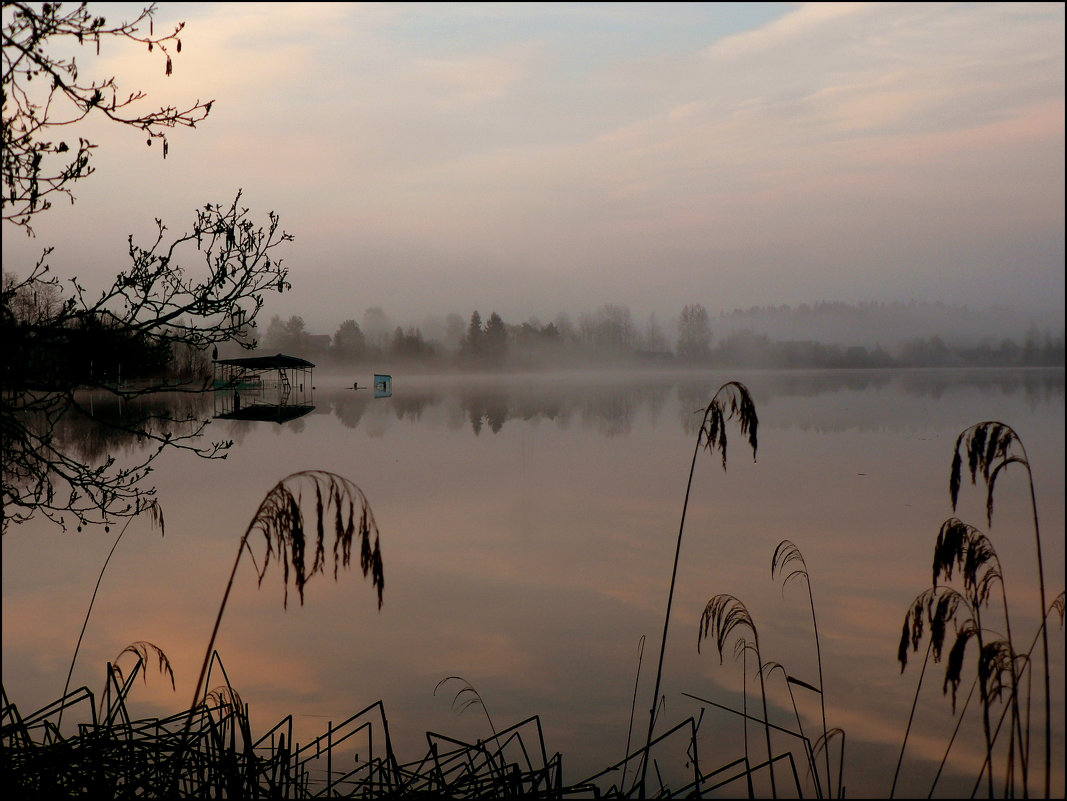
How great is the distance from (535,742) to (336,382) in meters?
90.5

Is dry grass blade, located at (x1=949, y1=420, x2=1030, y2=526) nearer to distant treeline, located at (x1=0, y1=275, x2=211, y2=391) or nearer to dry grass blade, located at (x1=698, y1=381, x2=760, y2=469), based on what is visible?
dry grass blade, located at (x1=698, y1=381, x2=760, y2=469)

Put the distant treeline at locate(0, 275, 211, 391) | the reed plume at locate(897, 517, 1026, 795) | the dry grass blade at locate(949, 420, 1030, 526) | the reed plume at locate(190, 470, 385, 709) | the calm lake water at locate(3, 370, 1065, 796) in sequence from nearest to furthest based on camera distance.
A: 1. the reed plume at locate(190, 470, 385, 709)
2. the dry grass blade at locate(949, 420, 1030, 526)
3. the reed plume at locate(897, 517, 1026, 795)
4. the distant treeline at locate(0, 275, 211, 391)
5. the calm lake water at locate(3, 370, 1065, 796)

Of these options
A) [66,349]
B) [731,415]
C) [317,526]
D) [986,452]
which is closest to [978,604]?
[986,452]

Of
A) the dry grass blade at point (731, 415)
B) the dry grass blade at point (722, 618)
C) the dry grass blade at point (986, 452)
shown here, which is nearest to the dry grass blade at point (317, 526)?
the dry grass blade at point (731, 415)

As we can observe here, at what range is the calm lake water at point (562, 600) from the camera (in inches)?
256

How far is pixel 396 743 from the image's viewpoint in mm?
5992

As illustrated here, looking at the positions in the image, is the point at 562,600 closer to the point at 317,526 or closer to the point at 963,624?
the point at 963,624

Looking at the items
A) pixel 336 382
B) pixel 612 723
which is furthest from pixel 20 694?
pixel 336 382

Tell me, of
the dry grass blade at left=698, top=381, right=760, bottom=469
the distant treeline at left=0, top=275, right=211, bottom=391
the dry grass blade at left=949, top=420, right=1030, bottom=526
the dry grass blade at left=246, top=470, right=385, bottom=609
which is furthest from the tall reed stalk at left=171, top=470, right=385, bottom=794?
the distant treeline at left=0, top=275, right=211, bottom=391

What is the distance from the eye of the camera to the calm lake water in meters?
6.50

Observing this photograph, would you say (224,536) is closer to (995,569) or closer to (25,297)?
(25,297)

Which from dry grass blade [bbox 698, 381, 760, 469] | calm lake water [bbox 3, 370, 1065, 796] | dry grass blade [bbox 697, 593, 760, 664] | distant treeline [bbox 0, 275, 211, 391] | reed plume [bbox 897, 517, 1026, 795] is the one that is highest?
distant treeline [bbox 0, 275, 211, 391]

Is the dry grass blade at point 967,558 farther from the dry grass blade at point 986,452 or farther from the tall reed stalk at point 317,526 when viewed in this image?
the tall reed stalk at point 317,526

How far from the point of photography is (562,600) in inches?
397
